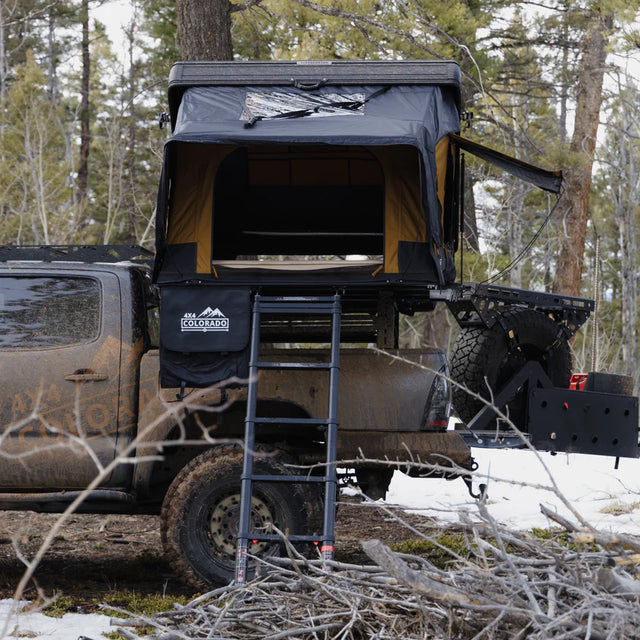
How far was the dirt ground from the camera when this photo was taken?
5941 mm

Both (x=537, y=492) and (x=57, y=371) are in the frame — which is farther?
(x=537, y=492)

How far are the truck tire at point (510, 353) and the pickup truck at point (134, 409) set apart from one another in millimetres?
1290

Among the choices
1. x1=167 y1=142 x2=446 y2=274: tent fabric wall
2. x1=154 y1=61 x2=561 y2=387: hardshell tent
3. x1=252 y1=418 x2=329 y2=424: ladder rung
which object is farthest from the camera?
x1=167 y1=142 x2=446 y2=274: tent fabric wall

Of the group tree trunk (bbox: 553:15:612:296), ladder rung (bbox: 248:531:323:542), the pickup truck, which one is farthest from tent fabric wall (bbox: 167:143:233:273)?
tree trunk (bbox: 553:15:612:296)

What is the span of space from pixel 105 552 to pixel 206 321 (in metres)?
2.54

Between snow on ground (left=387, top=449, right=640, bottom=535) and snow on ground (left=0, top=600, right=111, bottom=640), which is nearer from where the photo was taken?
snow on ground (left=0, top=600, right=111, bottom=640)

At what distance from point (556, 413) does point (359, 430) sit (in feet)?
5.41

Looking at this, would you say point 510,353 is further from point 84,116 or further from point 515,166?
point 84,116

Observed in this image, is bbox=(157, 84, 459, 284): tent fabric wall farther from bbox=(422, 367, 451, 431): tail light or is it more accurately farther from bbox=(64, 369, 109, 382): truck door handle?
bbox=(64, 369, 109, 382): truck door handle

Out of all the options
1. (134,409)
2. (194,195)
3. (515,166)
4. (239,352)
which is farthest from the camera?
(515,166)

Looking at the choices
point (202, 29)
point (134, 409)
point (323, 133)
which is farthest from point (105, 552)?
point (202, 29)

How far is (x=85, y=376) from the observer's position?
5766mm

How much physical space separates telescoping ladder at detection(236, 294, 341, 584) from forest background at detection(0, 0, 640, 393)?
2.16 metres

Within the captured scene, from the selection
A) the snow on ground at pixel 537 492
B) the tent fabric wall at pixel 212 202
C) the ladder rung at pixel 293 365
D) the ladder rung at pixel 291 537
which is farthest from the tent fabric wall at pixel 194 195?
the snow on ground at pixel 537 492
